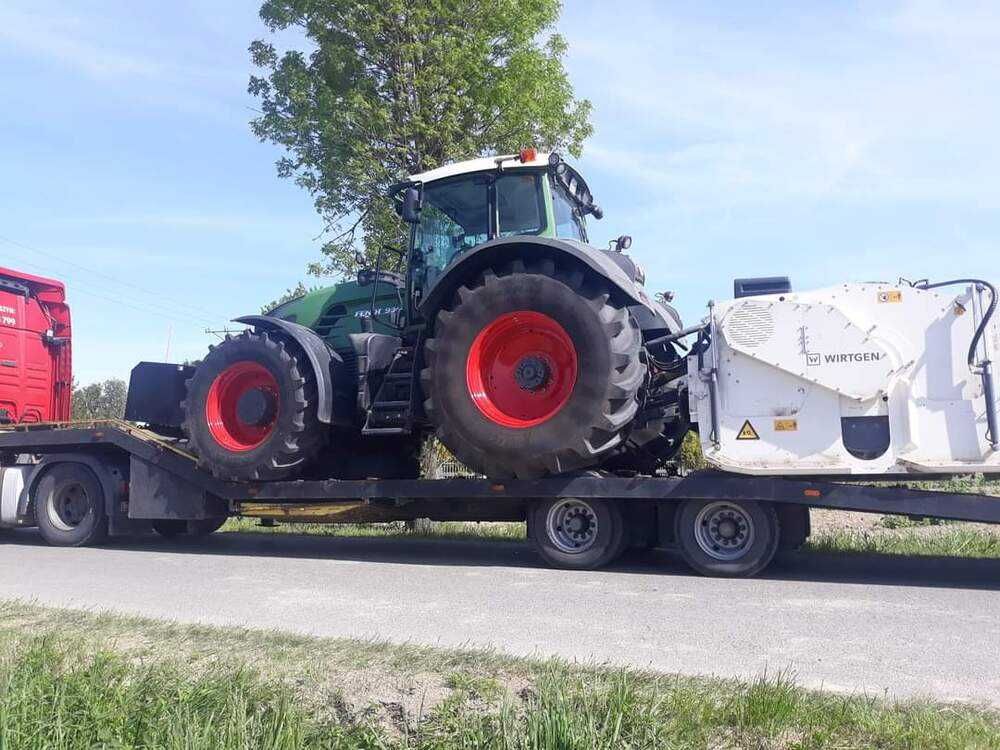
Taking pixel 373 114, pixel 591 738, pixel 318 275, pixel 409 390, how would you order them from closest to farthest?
pixel 591 738 < pixel 409 390 < pixel 373 114 < pixel 318 275

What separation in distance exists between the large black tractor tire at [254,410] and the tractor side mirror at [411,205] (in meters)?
1.83

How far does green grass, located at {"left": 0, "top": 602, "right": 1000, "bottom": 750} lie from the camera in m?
3.18

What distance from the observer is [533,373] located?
7.82 meters

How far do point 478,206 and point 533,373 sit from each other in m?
1.96

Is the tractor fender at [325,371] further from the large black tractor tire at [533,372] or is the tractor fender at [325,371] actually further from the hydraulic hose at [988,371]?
the hydraulic hose at [988,371]

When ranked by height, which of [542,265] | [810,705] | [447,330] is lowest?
[810,705]

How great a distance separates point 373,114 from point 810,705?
1025 cm

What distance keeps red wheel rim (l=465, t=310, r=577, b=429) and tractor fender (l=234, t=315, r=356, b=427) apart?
1.72 meters

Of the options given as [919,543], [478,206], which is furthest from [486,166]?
[919,543]

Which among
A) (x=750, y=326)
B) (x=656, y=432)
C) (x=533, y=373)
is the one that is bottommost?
(x=656, y=432)

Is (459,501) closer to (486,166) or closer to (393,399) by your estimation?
(393,399)

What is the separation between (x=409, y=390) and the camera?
27.9 ft

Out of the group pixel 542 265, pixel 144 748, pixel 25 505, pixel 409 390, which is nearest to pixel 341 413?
pixel 409 390

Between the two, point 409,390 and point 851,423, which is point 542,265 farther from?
point 851,423
